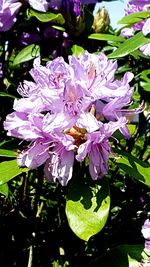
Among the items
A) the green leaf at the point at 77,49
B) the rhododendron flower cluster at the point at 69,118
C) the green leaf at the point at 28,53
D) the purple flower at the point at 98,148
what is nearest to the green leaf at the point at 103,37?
the green leaf at the point at 77,49

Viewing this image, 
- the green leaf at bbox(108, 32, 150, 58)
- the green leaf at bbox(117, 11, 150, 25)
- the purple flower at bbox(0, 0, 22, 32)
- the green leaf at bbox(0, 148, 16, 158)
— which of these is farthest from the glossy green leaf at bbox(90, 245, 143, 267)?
the purple flower at bbox(0, 0, 22, 32)

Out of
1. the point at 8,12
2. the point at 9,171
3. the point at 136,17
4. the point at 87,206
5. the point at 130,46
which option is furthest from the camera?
the point at 8,12

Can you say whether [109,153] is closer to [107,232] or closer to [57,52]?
[57,52]

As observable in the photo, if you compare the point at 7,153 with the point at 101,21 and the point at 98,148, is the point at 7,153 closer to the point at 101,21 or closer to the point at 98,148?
the point at 98,148

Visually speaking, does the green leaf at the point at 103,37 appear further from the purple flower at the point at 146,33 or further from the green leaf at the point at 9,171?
the green leaf at the point at 9,171

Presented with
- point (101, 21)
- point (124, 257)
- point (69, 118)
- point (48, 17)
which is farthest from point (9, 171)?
point (101, 21)

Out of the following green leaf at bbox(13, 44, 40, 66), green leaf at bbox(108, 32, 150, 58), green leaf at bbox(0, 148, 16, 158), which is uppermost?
green leaf at bbox(108, 32, 150, 58)

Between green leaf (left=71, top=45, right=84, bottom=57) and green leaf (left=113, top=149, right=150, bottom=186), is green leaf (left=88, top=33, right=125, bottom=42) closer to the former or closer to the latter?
green leaf (left=71, top=45, right=84, bottom=57)
